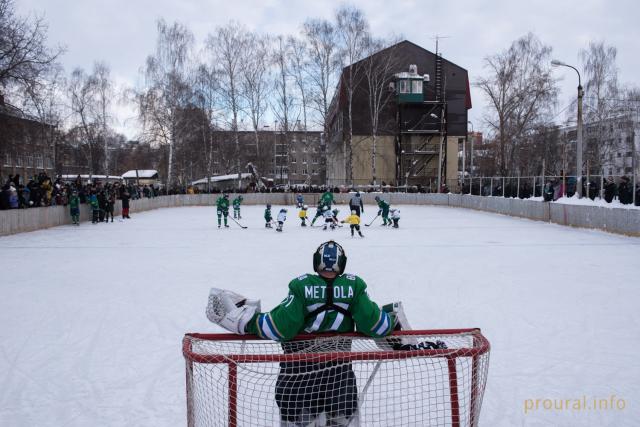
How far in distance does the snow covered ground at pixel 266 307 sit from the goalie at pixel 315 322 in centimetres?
155

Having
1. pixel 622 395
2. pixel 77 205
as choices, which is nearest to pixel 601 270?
pixel 622 395

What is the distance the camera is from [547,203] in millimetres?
21609

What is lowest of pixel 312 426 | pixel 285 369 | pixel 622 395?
pixel 622 395

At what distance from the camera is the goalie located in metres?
2.70

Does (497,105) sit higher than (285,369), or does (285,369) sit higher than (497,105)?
(497,105)

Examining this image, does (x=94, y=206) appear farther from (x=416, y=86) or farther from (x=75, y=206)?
(x=416, y=86)

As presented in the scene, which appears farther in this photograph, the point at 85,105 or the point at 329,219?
the point at 85,105

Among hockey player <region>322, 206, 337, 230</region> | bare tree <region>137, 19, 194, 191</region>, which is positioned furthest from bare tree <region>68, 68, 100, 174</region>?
hockey player <region>322, 206, 337, 230</region>

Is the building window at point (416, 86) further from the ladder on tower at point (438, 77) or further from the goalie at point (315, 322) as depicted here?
the goalie at point (315, 322)

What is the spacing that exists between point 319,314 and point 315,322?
5 cm

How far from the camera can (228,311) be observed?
2.75 meters

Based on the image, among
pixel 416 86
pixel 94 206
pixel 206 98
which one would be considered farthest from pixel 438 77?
pixel 94 206

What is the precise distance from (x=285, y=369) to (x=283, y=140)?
125ft

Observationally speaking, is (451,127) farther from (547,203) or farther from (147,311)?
(147,311)
